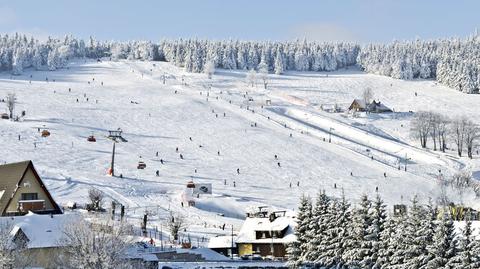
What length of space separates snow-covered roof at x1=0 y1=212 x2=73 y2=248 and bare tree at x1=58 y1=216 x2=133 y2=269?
2.82 metres

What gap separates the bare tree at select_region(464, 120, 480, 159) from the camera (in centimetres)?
11725

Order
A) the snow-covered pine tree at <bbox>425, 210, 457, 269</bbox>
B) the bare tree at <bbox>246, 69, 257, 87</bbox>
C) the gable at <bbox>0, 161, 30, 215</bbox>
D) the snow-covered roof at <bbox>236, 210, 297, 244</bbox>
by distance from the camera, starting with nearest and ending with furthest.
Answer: the snow-covered pine tree at <bbox>425, 210, 457, 269</bbox> < the gable at <bbox>0, 161, 30, 215</bbox> < the snow-covered roof at <bbox>236, 210, 297, 244</bbox> < the bare tree at <bbox>246, 69, 257, 87</bbox>

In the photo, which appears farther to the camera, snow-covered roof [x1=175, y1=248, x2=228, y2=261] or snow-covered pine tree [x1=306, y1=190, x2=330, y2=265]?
snow-covered roof [x1=175, y1=248, x2=228, y2=261]

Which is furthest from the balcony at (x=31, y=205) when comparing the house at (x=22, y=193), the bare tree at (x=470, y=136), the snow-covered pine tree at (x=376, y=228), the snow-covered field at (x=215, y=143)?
the bare tree at (x=470, y=136)

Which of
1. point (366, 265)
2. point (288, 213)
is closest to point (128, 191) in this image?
point (288, 213)

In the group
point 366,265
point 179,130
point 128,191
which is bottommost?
point 366,265

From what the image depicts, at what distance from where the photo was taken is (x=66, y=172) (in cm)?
8025

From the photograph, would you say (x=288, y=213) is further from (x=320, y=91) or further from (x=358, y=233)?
(x=320, y=91)

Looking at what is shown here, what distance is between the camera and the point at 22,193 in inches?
1907

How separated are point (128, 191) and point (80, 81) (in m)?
92.1

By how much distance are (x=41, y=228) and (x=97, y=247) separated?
6.53 meters

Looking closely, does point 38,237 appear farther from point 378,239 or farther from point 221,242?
point 221,242

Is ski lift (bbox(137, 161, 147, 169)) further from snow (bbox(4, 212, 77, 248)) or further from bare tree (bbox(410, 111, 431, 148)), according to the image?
bare tree (bbox(410, 111, 431, 148))

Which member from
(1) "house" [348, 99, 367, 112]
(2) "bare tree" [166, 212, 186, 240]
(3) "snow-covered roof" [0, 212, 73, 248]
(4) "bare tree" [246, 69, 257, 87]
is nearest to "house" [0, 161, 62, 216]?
(3) "snow-covered roof" [0, 212, 73, 248]
